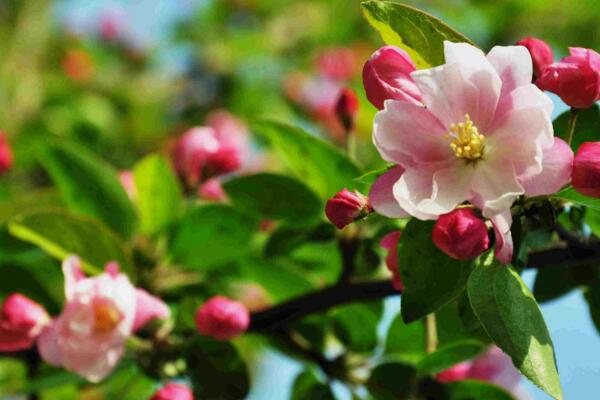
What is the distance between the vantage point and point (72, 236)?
143 cm

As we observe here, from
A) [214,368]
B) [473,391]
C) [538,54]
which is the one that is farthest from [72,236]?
[538,54]

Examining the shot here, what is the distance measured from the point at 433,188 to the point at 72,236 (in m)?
0.67

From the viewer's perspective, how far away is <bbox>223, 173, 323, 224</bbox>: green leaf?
1.39 metres

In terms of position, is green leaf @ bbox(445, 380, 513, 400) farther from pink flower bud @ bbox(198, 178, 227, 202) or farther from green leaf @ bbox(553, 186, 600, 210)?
pink flower bud @ bbox(198, 178, 227, 202)

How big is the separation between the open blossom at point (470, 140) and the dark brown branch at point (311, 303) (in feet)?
1.08

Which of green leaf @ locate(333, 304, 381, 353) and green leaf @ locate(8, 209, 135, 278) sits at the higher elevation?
green leaf @ locate(8, 209, 135, 278)

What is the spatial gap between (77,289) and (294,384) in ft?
1.30

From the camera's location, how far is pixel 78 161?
155cm

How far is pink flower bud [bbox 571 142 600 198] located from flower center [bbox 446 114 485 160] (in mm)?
121

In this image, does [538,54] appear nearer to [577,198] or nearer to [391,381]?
[577,198]


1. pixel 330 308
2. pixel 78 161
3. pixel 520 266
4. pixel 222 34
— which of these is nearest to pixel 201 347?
pixel 330 308

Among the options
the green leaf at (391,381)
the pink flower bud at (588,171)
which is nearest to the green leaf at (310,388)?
the green leaf at (391,381)

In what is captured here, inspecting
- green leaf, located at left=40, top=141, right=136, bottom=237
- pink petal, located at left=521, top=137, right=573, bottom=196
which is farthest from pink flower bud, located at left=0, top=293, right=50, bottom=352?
→ pink petal, located at left=521, top=137, right=573, bottom=196

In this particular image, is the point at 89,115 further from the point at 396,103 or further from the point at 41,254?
the point at 396,103
